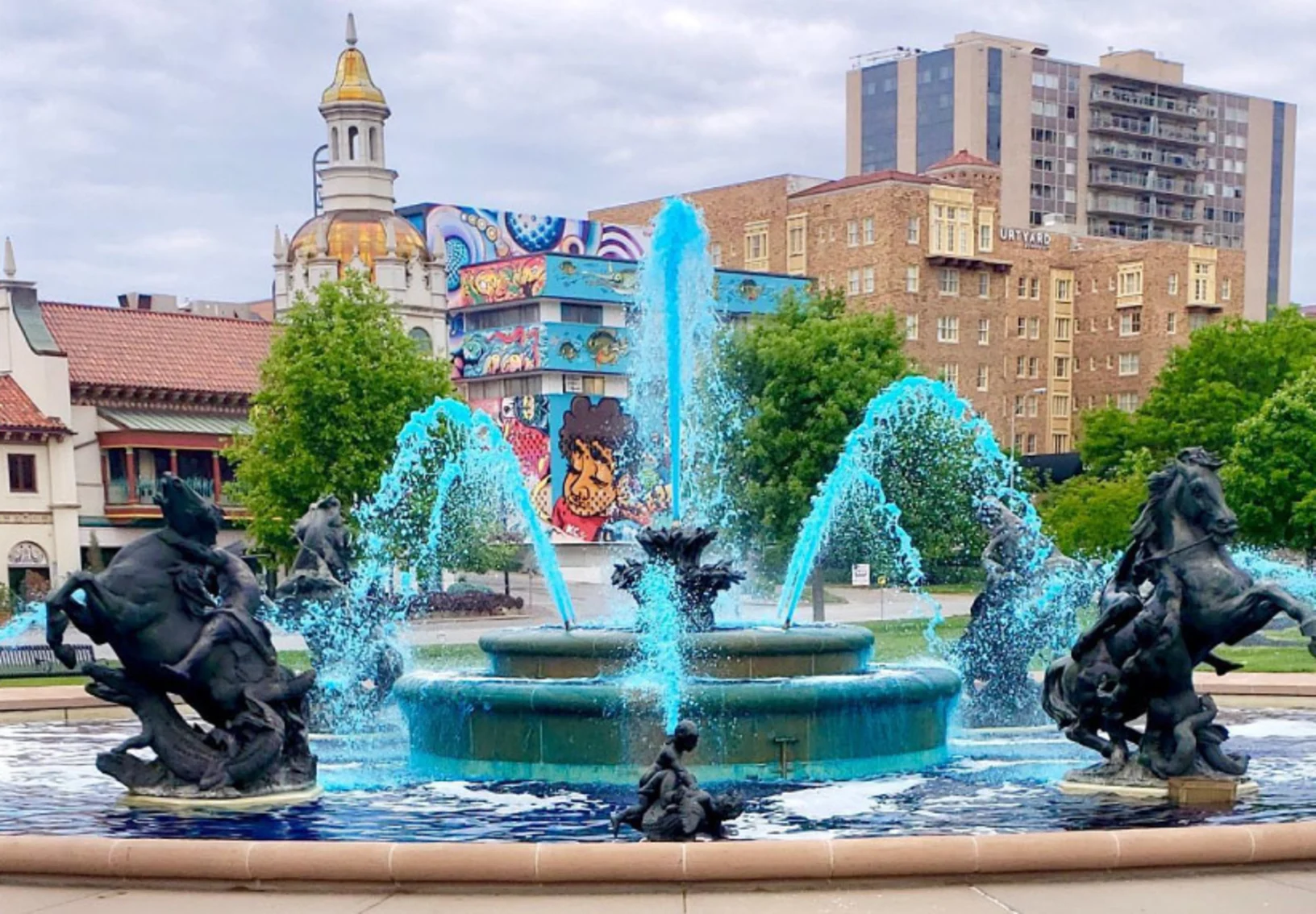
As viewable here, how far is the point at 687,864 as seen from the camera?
10.2m

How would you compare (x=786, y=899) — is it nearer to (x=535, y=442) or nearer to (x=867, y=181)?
(x=535, y=442)

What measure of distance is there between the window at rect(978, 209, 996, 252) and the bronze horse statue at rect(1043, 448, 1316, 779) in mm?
85395

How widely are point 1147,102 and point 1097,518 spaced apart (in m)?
94.6

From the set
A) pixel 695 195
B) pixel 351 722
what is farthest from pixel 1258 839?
pixel 695 195

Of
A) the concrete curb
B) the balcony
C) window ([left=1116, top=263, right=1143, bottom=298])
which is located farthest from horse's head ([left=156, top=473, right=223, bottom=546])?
the balcony

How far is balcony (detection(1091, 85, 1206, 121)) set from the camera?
13525 centimetres

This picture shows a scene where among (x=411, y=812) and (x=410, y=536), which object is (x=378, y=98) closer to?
(x=410, y=536)

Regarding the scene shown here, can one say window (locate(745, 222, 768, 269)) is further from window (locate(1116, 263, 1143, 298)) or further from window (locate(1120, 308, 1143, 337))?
window (locate(1120, 308, 1143, 337))

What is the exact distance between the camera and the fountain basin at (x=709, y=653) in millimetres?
16984

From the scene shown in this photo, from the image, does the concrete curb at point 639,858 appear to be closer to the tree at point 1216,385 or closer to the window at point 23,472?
the window at point 23,472

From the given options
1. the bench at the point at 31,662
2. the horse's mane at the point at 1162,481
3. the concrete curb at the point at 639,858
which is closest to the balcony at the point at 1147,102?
the bench at the point at 31,662

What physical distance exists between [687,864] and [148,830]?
16.9ft

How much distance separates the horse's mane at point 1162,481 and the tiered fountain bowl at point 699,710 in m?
3.29

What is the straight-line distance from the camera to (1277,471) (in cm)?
5216
